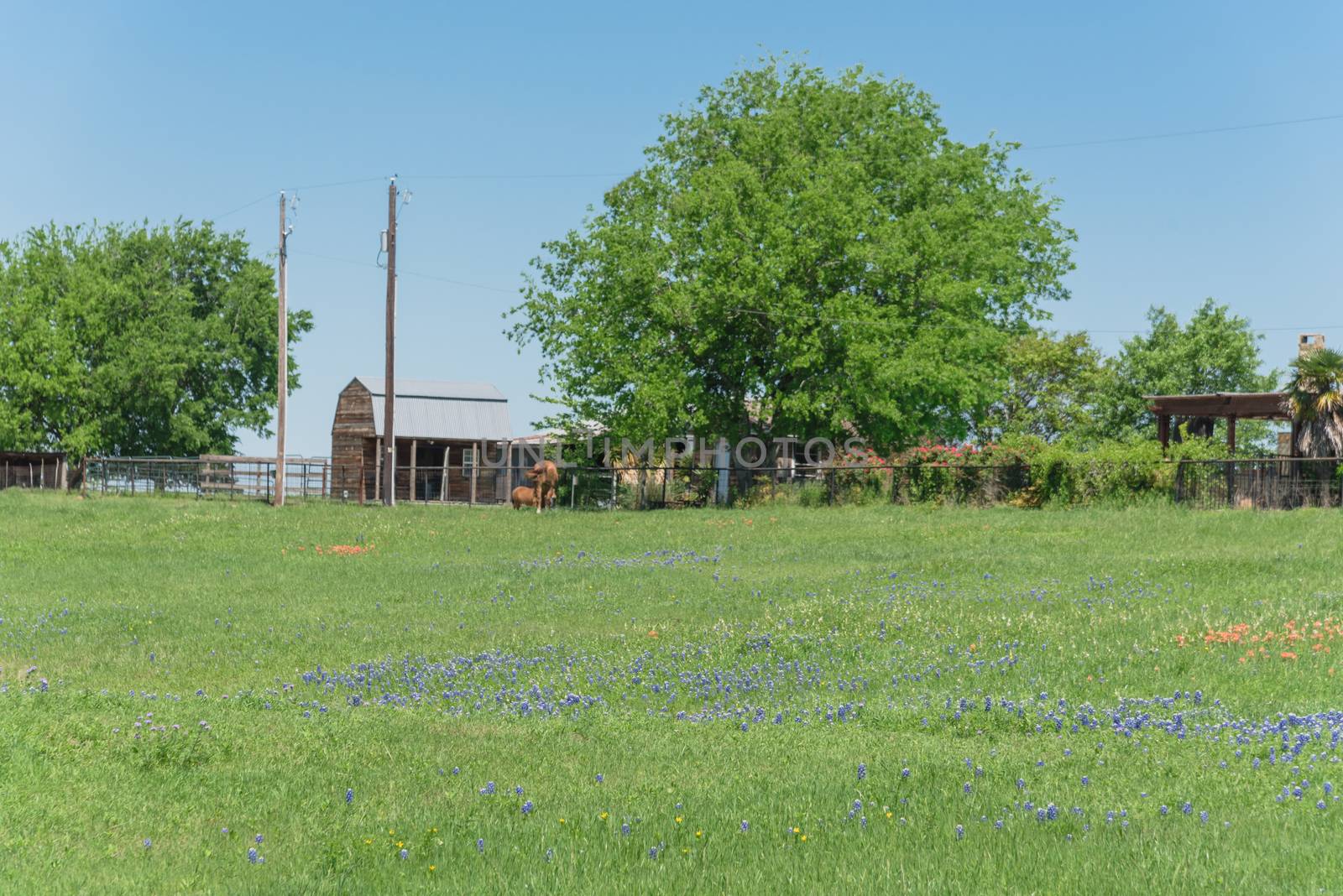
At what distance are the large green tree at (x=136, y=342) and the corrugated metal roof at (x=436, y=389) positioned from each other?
1090 cm

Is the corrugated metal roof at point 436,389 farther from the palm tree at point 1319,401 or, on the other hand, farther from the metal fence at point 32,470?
the palm tree at point 1319,401

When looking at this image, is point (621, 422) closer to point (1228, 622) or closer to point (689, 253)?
point (689, 253)

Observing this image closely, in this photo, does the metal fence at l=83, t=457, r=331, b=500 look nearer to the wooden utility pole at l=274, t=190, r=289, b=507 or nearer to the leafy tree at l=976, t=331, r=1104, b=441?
the wooden utility pole at l=274, t=190, r=289, b=507

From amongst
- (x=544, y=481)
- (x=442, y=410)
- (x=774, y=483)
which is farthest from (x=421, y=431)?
(x=774, y=483)

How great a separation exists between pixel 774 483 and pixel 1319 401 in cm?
1623

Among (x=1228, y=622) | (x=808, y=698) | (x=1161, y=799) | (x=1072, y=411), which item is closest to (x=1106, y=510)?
(x=1228, y=622)

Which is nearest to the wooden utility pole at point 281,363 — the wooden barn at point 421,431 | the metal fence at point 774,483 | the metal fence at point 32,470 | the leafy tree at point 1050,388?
the metal fence at point 774,483

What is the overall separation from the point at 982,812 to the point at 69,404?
226 ft

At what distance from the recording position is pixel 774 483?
41.5 m

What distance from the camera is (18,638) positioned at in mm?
16094

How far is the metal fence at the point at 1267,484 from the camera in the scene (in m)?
32.0

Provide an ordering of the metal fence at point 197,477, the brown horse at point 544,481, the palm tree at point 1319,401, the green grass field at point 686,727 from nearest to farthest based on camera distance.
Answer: the green grass field at point 686,727 → the palm tree at point 1319,401 → the brown horse at point 544,481 → the metal fence at point 197,477

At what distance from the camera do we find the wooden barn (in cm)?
6156

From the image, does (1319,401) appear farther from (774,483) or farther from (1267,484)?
(774,483)
